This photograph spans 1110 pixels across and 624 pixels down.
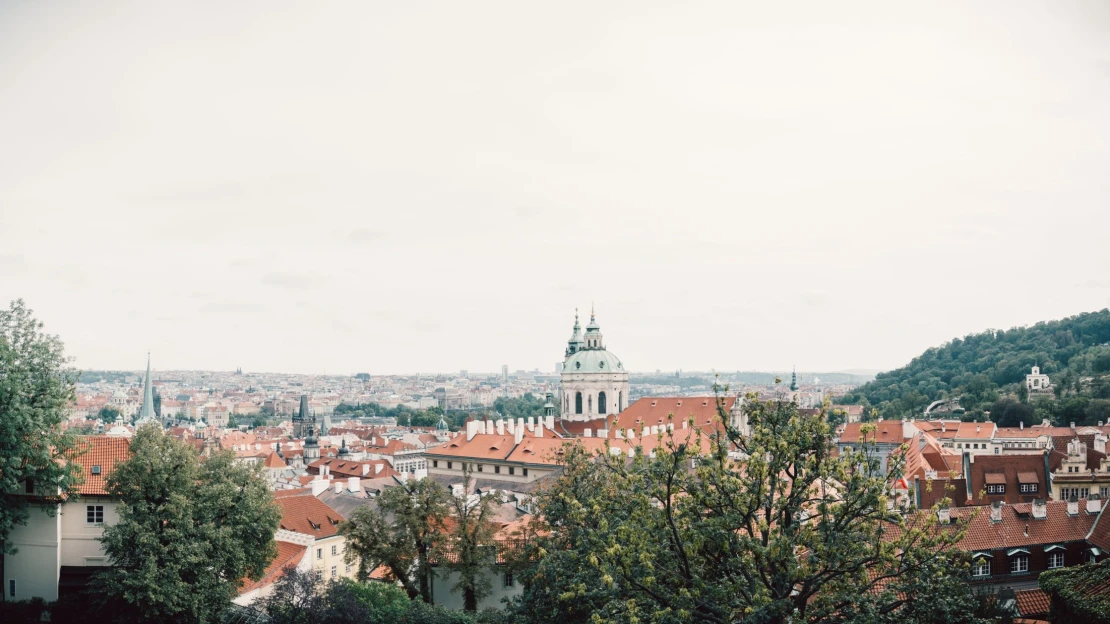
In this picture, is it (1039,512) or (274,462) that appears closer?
(1039,512)

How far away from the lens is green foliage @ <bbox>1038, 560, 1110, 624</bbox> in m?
20.3

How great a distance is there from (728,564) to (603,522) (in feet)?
7.94

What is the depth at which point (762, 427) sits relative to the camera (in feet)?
57.3

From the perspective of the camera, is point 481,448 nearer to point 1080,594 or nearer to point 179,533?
point 179,533

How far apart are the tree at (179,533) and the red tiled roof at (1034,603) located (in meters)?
22.6

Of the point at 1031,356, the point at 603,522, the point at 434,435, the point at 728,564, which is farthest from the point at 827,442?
the point at 1031,356

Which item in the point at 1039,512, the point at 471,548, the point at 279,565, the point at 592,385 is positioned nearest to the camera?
the point at 471,548

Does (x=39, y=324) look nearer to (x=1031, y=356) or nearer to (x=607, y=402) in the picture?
(x=607, y=402)

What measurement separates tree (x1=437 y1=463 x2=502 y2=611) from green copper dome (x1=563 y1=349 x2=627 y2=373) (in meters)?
71.8

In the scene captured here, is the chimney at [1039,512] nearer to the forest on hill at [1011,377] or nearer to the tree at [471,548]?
the tree at [471,548]

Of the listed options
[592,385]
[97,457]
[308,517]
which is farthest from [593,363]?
[97,457]

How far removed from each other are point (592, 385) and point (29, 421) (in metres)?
79.2

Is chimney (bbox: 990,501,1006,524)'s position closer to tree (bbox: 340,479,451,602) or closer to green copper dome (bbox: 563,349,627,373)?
tree (bbox: 340,479,451,602)

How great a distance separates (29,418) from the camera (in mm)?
27672
